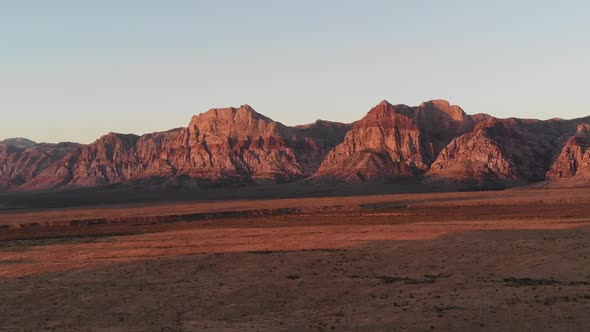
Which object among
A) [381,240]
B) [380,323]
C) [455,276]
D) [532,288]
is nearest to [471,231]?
[381,240]

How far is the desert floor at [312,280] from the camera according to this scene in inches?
1173

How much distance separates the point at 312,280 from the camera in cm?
4012

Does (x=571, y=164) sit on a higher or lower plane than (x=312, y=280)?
higher

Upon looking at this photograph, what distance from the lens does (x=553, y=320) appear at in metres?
27.3

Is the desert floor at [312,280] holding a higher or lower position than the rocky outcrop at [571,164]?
lower

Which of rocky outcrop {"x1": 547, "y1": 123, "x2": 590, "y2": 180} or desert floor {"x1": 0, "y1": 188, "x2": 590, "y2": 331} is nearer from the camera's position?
desert floor {"x1": 0, "y1": 188, "x2": 590, "y2": 331}

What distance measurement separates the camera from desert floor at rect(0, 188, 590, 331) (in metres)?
29.8

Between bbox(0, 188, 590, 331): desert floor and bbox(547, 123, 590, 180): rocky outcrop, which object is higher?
bbox(547, 123, 590, 180): rocky outcrop

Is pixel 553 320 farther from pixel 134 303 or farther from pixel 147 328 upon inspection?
pixel 134 303

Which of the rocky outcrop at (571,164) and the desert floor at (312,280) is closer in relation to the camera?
the desert floor at (312,280)

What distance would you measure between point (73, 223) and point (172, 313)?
83212mm

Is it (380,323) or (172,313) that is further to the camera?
(172,313)

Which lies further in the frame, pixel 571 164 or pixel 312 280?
pixel 571 164

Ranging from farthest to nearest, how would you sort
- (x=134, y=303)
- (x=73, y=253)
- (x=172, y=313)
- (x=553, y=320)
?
(x=73, y=253)
(x=134, y=303)
(x=172, y=313)
(x=553, y=320)
